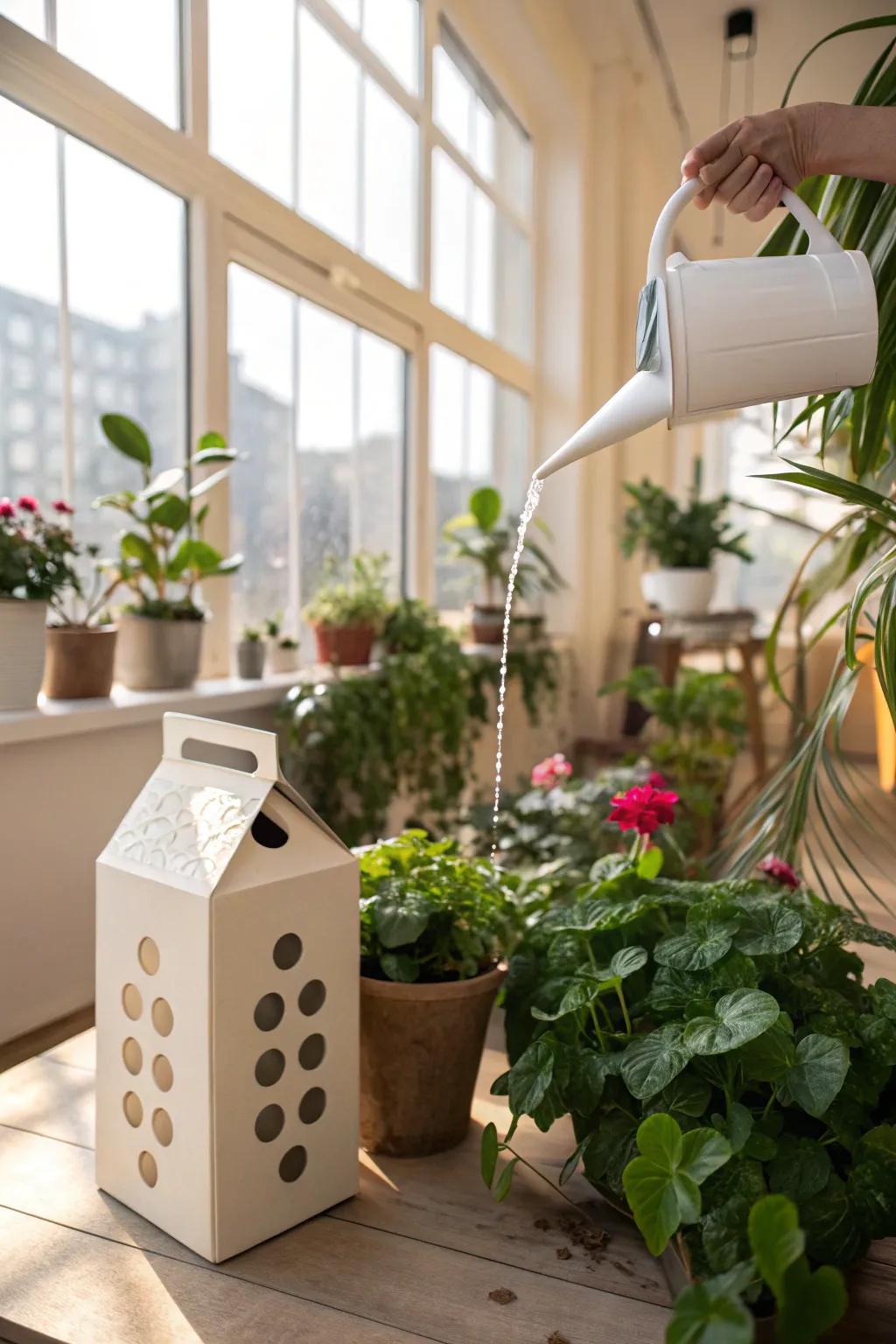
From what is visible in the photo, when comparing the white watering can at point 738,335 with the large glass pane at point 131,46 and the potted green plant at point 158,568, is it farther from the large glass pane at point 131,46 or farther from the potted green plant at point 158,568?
the large glass pane at point 131,46

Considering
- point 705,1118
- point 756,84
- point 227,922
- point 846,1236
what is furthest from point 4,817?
point 756,84

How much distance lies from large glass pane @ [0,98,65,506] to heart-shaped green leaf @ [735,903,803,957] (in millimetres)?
1379

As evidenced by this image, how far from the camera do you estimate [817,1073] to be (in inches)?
37.2

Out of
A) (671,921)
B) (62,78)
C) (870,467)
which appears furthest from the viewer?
(62,78)

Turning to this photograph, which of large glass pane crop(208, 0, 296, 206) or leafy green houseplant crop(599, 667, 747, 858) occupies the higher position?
large glass pane crop(208, 0, 296, 206)

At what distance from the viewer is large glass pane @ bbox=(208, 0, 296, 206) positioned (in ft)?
7.63

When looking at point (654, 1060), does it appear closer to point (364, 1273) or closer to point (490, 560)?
point (364, 1273)

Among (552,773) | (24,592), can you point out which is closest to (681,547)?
(552,773)

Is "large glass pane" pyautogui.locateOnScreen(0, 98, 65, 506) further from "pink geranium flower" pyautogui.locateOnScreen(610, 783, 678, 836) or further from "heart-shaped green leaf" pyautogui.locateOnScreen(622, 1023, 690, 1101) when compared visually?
"heart-shaped green leaf" pyautogui.locateOnScreen(622, 1023, 690, 1101)

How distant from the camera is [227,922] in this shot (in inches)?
39.8

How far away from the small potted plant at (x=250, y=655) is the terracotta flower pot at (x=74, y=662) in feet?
1.60

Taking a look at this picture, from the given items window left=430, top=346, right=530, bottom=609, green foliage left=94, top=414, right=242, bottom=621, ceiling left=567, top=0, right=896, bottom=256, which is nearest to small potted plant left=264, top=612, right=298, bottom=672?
green foliage left=94, top=414, right=242, bottom=621

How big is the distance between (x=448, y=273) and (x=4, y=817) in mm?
2767

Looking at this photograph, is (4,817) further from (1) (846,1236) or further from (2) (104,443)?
(1) (846,1236)
